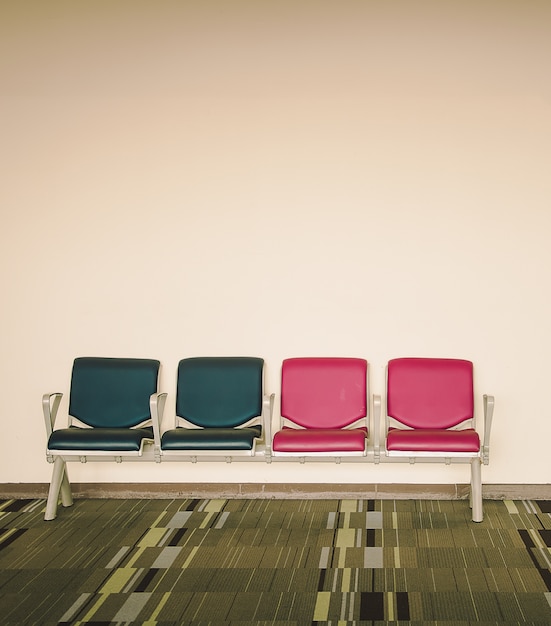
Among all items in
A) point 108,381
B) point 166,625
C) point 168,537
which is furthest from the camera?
point 108,381

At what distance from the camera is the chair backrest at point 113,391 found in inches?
172

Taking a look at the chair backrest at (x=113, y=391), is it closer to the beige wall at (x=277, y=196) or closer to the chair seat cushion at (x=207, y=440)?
the beige wall at (x=277, y=196)

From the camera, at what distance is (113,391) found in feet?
14.4

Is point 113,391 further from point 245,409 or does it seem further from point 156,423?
point 245,409

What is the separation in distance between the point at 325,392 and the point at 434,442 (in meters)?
0.73

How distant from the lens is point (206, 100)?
4508mm

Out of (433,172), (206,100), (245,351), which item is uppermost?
(206,100)

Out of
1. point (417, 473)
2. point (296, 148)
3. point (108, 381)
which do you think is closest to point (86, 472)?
point (108, 381)

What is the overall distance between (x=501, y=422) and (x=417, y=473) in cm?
59

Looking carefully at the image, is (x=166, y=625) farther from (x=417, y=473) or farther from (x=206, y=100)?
(x=206, y=100)

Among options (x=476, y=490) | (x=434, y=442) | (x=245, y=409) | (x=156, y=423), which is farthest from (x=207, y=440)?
(x=476, y=490)

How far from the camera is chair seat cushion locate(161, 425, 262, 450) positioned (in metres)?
3.91

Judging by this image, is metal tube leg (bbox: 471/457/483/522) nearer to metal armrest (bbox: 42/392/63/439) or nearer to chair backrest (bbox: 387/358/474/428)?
chair backrest (bbox: 387/358/474/428)

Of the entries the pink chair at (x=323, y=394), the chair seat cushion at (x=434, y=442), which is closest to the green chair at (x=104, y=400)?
the pink chair at (x=323, y=394)
